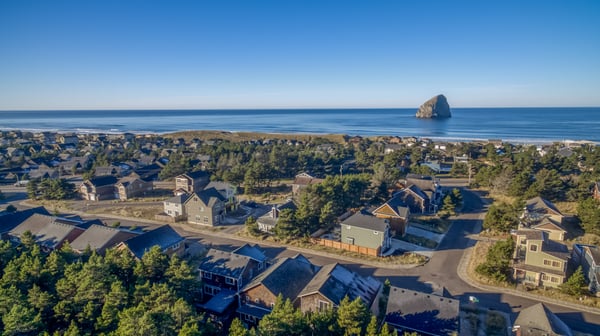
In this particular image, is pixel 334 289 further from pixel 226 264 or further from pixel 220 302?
pixel 226 264

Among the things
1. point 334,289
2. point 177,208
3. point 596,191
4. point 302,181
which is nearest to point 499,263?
point 334,289

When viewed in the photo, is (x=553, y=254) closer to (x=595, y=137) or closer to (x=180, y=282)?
(x=180, y=282)

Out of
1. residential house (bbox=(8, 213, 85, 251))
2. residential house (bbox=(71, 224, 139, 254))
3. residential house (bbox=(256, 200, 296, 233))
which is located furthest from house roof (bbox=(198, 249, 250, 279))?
residential house (bbox=(8, 213, 85, 251))

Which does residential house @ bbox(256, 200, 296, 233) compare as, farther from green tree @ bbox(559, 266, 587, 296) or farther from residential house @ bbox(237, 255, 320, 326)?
green tree @ bbox(559, 266, 587, 296)

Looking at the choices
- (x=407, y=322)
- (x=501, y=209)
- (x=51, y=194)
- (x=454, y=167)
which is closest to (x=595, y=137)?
(x=454, y=167)

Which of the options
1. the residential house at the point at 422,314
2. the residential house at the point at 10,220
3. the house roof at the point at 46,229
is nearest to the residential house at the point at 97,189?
the residential house at the point at 10,220

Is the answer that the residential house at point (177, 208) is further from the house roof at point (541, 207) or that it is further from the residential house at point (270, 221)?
the house roof at point (541, 207)
